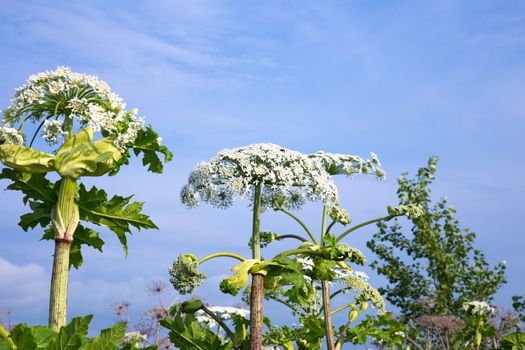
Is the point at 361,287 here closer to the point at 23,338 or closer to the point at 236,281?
the point at 236,281

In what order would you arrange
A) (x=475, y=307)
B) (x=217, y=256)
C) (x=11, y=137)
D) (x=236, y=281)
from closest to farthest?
(x=11, y=137), (x=236, y=281), (x=217, y=256), (x=475, y=307)

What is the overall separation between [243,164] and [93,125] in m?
1.76

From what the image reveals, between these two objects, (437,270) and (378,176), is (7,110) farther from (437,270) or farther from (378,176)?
(437,270)

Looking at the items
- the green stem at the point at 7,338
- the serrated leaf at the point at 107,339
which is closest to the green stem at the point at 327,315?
the serrated leaf at the point at 107,339

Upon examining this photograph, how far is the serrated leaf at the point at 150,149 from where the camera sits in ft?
23.0

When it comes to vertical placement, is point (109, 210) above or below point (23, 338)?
above

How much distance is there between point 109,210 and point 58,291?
39.5 inches

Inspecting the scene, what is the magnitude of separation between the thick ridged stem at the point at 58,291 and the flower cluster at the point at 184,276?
153 cm

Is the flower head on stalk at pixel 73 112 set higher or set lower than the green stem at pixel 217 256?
higher

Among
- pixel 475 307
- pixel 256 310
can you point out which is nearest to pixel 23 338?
pixel 256 310

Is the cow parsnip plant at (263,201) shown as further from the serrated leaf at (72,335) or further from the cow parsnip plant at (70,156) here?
the serrated leaf at (72,335)

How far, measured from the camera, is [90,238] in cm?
709

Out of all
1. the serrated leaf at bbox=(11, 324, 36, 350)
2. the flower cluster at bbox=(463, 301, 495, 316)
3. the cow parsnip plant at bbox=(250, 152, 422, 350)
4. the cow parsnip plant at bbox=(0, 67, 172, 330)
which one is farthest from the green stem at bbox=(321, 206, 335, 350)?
the flower cluster at bbox=(463, 301, 495, 316)

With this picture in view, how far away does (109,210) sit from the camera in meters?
6.78
